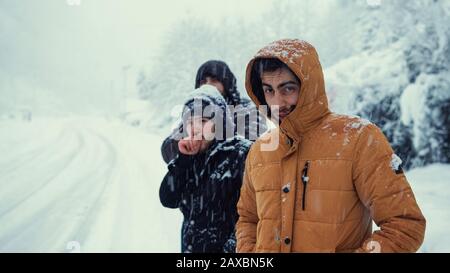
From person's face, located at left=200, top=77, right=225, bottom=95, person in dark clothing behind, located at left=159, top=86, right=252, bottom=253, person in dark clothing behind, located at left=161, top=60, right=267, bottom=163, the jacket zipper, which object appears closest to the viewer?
the jacket zipper

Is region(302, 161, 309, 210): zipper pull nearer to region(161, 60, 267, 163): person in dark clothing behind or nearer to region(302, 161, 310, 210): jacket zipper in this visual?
region(302, 161, 310, 210): jacket zipper

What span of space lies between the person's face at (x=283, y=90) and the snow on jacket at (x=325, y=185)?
0.07 m

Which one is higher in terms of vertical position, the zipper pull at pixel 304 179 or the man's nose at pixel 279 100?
the man's nose at pixel 279 100

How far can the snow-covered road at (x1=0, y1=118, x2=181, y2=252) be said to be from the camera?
502 cm

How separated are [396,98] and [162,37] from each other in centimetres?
2348

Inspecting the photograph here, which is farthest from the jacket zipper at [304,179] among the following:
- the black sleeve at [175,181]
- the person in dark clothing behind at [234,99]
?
the person in dark clothing behind at [234,99]

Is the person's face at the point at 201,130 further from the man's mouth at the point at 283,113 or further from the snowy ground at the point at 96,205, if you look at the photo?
the snowy ground at the point at 96,205

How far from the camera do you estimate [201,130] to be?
2.42 m

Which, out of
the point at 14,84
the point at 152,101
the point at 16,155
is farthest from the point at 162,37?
the point at 14,84

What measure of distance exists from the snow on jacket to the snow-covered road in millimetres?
3448

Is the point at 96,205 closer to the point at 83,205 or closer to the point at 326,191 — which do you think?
the point at 83,205

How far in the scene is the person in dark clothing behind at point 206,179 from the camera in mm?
2391

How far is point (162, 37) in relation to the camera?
29.9m

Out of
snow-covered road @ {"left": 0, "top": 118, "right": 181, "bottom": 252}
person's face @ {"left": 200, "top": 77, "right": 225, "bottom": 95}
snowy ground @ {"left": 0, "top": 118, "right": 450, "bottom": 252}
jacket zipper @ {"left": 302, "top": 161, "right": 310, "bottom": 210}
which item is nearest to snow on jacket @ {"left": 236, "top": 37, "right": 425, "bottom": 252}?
jacket zipper @ {"left": 302, "top": 161, "right": 310, "bottom": 210}
